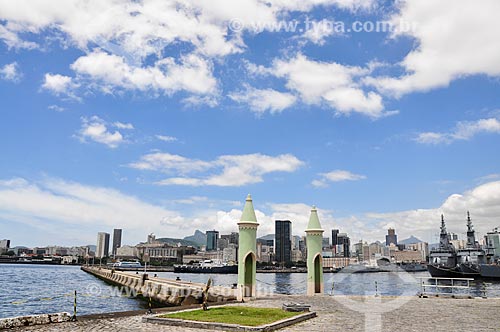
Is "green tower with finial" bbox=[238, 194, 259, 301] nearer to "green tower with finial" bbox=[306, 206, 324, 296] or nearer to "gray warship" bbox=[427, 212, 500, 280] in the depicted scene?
"green tower with finial" bbox=[306, 206, 324, 296]

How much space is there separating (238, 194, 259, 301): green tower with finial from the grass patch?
7633 millimetres

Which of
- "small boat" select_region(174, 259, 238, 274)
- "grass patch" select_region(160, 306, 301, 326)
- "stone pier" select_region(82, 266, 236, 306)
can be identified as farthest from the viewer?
"small boat" select_region(174, 259, 238, 274)

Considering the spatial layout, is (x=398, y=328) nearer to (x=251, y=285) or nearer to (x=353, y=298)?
(x=353, y=298)

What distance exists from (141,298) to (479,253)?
103096mm

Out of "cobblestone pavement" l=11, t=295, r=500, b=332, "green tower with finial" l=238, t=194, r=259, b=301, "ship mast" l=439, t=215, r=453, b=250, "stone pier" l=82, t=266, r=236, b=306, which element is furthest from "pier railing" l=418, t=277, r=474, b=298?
"ship mast" l=439, t=215, r=453, b=250

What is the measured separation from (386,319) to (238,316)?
21.2ft

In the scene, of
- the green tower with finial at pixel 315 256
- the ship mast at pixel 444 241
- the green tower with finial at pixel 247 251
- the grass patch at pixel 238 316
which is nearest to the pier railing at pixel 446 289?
the green tower with finial at pixel 315 256

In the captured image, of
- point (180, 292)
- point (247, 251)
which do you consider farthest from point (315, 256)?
point (180, 292)

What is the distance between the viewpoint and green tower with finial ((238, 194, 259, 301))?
91.7 ft

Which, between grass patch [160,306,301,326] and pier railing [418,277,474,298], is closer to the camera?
grass patch [160,306,301,326]

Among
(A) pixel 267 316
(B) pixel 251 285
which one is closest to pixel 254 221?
(B) pixel 251 285

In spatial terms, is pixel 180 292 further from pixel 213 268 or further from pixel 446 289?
pixel 213 268

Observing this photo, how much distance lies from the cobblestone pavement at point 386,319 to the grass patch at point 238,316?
1141mm

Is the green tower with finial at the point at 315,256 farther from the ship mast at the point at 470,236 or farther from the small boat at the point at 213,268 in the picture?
the small boat at the point at 213,268
